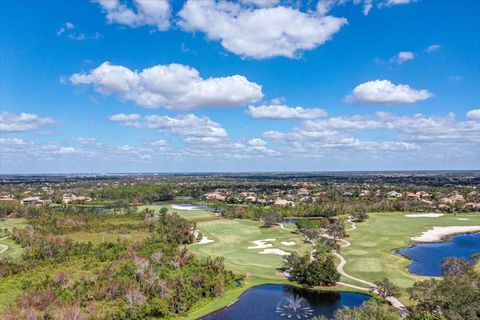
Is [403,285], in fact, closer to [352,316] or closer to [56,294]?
[352,316]

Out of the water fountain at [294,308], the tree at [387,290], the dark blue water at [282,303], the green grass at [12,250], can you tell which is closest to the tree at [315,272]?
the dark blue water at [282,303]

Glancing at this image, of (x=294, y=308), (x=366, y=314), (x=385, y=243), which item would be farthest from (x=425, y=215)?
(x=366, y=314)

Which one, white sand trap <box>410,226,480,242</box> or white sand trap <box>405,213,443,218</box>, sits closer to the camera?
white sand trap <box>410,226,480,242</box>

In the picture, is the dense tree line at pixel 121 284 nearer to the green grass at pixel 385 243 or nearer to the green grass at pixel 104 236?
the green grass at pixel 104 236

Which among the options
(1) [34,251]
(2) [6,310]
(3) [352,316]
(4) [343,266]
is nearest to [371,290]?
(4) [343,266]

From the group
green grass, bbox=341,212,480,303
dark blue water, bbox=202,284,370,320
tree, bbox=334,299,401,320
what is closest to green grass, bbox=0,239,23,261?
dark blue water, bbox=202,284,370,320

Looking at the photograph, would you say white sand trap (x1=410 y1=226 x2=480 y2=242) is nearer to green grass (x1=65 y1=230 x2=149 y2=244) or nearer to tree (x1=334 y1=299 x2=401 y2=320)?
green grass (x1=65 y1=230 x2=149 y2=244)

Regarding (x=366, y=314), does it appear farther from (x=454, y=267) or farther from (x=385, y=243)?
(x=385, y=243)
